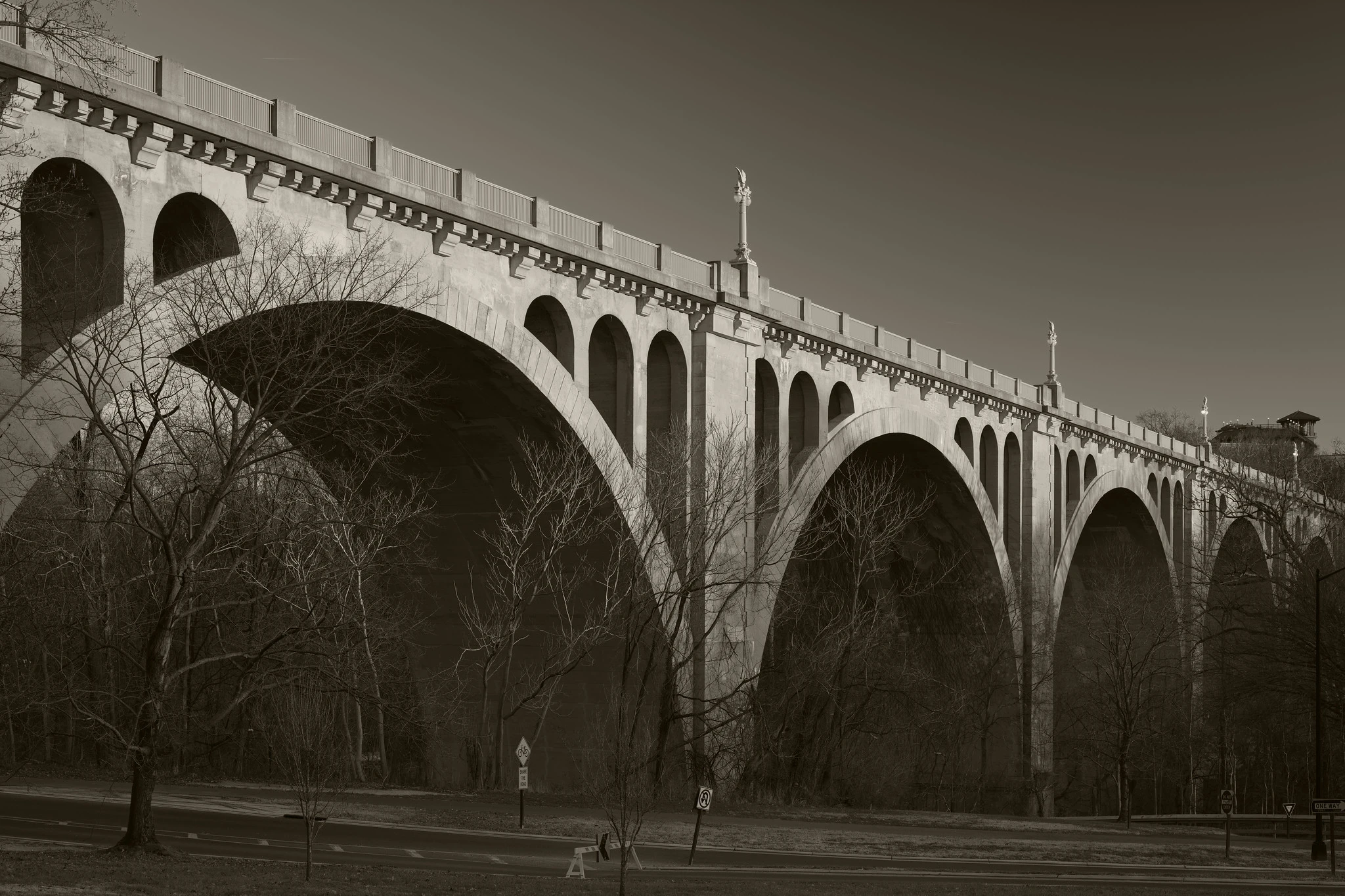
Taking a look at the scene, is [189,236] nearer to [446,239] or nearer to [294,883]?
[446,239]

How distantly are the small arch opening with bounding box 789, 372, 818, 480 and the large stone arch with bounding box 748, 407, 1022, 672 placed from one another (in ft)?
2.15

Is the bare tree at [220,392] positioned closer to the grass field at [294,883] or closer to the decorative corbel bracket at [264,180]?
the decorative corbel bracket at [264,180]

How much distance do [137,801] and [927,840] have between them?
18.4 m

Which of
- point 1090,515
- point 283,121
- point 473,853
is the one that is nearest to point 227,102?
point 283,121

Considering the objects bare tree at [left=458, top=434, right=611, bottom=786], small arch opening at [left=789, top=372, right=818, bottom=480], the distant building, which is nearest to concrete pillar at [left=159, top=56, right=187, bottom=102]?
bare tree at [left=458, top=434, right=611, bottom=786]

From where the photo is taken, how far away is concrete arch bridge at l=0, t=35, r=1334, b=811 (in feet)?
75.4

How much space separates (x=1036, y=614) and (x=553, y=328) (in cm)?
3264

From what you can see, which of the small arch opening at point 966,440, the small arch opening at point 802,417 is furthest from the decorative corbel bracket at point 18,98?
the small arch opening at point 966,440

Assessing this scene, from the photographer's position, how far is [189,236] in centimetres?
2602

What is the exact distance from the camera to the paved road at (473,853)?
22.3 m

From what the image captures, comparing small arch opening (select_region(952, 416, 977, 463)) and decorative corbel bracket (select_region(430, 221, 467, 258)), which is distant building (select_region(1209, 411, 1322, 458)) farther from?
decorative corbel bracket (select_region(430, 221, 467, 258))

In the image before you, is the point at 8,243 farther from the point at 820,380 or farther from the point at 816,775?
the point at 816,775

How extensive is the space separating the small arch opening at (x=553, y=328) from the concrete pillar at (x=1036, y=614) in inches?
1181

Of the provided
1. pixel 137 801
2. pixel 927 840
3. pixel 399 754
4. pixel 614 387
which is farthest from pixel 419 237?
pixel 399 754
